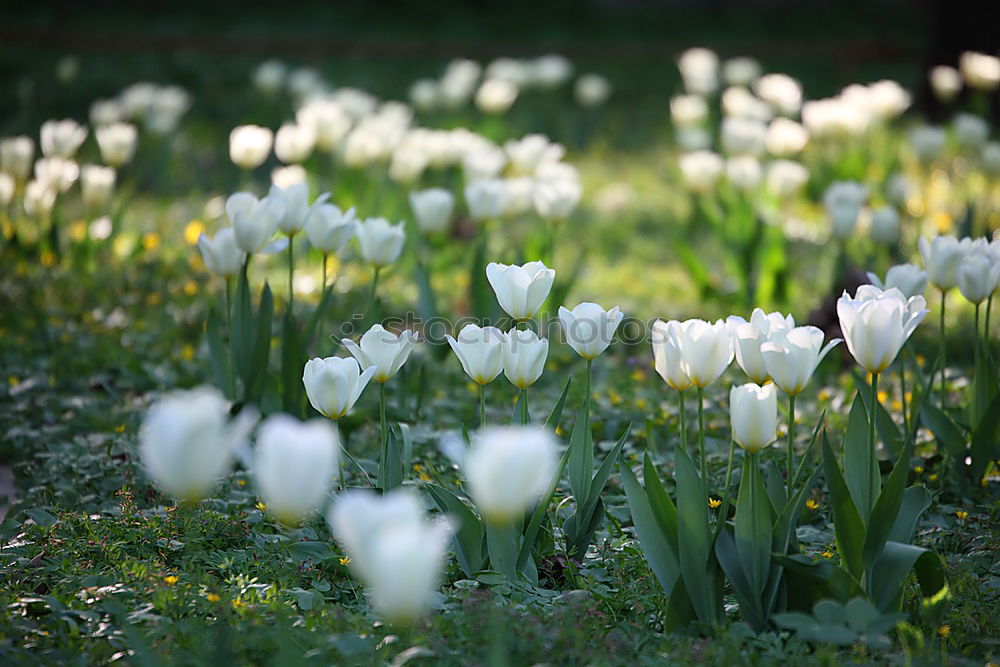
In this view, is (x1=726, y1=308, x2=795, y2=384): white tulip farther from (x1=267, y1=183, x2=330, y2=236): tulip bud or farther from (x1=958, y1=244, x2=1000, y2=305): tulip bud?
(x1=267, y1=183, x2=330, y2=236): tulip bud

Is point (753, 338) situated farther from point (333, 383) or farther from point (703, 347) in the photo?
point (333, 383)

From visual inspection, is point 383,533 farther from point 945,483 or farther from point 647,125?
point 647,125

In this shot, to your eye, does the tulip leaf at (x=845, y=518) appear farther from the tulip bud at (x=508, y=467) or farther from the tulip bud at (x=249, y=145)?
the tulip bud at (x=249, y=145)

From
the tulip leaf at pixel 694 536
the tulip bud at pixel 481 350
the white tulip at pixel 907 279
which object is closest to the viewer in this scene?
the tulip leaf at pixel 694 536

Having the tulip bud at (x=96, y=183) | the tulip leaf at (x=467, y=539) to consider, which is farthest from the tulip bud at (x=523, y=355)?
the tulip bud at (x=96, y=183)

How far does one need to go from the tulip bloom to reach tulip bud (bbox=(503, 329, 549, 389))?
0.18 m

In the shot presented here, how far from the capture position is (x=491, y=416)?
10.7 feet

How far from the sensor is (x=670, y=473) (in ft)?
9.47

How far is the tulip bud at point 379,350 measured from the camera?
2.16 meters

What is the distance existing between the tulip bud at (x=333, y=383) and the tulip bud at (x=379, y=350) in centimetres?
6

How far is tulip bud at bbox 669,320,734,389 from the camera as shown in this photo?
1.98 m

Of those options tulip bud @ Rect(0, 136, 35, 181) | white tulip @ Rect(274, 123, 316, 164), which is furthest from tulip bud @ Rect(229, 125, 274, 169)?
tulip bud @ Rect(0, 136, 35, 181)

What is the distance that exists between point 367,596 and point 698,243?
361 centimetres

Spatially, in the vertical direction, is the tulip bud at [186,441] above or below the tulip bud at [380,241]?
below
